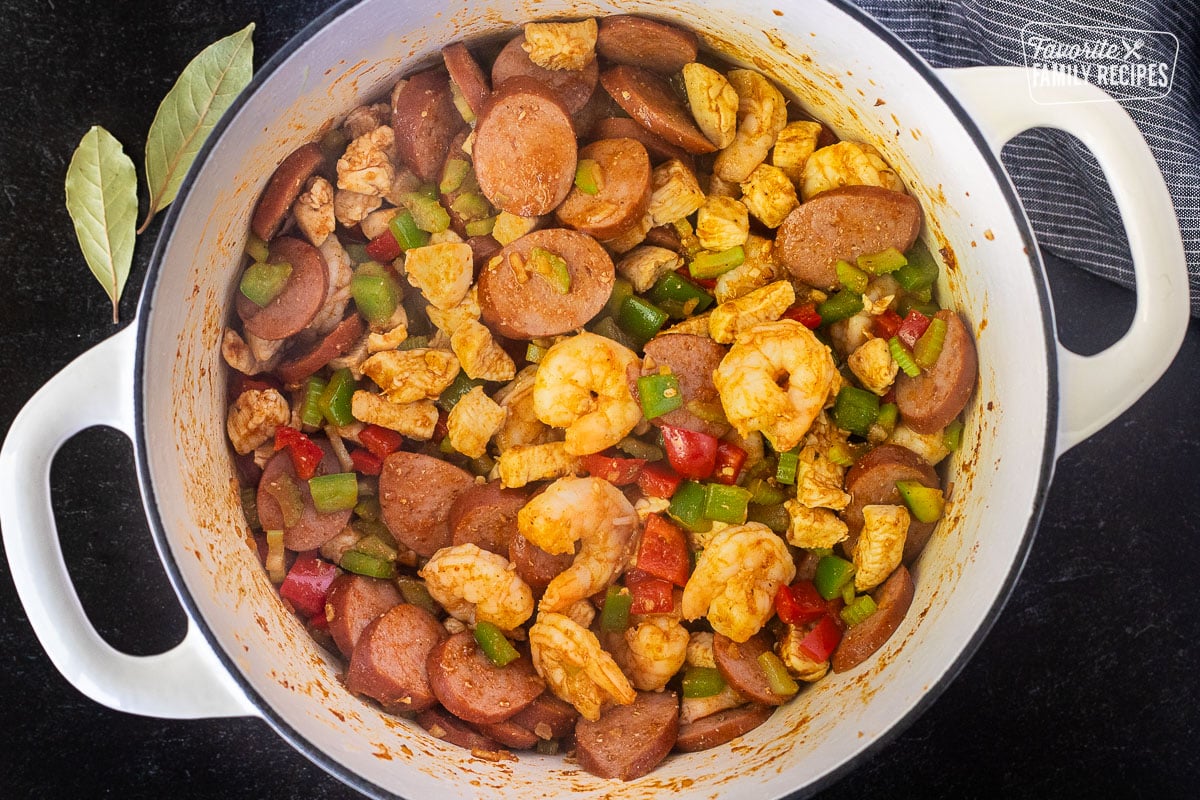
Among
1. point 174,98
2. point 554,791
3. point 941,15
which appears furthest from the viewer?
point 941,15

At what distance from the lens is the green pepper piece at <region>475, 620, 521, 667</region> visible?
189cm

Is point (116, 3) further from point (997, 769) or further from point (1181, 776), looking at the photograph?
point (1181, 776)

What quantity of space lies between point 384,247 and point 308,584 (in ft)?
2.43

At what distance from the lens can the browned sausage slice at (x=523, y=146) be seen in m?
1.84

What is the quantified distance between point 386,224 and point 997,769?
200 cm

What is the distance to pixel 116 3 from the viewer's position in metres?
2.18

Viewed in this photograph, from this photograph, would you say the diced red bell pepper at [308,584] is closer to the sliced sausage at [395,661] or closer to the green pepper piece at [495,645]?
the sliced sausage at [395,661]

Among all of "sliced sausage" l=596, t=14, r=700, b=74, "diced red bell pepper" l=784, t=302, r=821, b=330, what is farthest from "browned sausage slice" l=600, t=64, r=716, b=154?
"diced red bell pepper" l=784, t=302, r=821, b=330

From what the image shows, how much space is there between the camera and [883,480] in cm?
190

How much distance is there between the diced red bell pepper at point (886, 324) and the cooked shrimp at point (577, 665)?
0.86 meters

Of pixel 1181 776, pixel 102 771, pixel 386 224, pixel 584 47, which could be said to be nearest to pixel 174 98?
pixel 386 224

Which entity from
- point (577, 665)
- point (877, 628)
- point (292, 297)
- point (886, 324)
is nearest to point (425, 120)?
point (292, 297)

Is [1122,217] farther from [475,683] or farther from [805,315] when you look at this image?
[475,683]

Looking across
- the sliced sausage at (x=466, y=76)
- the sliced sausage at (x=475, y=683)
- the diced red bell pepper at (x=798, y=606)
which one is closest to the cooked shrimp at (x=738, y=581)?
the diced red bell pepper at (x=798, y=606)
